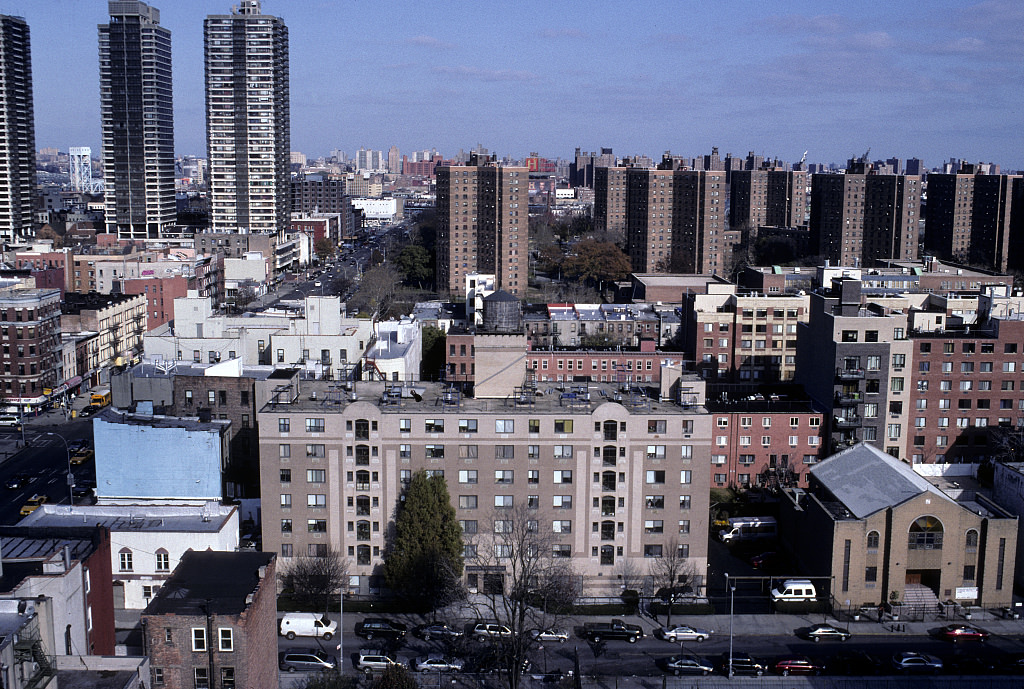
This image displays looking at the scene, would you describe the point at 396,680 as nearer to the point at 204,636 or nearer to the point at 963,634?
the point at 204,636

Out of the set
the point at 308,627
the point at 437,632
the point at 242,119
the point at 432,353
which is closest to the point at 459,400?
the point at 437,632

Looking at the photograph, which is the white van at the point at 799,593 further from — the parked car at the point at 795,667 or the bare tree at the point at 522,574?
the bare tree at the point at 522,574

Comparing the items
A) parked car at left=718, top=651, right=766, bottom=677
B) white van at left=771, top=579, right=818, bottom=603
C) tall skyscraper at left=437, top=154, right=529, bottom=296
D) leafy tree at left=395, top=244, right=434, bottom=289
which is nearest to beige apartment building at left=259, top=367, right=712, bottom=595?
white van at left=771, top=579, right=818, bottom=603

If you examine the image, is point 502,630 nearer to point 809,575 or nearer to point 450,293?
point 809,575

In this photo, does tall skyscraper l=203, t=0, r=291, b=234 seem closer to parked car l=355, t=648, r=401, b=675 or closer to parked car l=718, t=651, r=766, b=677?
parked car l=355, t=648, r=401, b=675

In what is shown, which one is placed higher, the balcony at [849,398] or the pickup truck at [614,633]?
the balcony at [849,398]

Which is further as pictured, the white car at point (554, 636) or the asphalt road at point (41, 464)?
the asphalt road at point (41, 464)

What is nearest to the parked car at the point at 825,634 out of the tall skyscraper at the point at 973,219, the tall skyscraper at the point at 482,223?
the tall skyscraper at the point at 482,223
